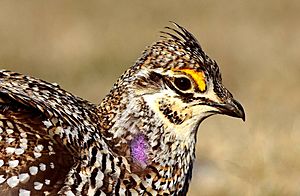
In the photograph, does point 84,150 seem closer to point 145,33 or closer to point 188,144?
point 188,144

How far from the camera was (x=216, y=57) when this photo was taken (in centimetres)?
1683

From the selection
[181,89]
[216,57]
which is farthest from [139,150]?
[216,57]

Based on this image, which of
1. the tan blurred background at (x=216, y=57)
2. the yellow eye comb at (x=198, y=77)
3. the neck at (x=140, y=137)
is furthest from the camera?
the tan blurred background at (x=216, y=57)

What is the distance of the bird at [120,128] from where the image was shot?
575cm

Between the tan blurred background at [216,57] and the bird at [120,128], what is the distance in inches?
78.3

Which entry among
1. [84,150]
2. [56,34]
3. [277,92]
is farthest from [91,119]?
[56,34]

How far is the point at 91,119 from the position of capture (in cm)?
633

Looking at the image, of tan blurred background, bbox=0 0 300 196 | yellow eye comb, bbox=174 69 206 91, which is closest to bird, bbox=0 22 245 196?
yellow eye comb, bbox=174 69 206 91

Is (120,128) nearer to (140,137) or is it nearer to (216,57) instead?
(140,137)

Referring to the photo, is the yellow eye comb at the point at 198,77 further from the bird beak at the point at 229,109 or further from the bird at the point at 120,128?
the bird beak at the point at 229,109

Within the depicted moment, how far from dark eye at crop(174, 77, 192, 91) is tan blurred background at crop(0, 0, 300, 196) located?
2.17 metres

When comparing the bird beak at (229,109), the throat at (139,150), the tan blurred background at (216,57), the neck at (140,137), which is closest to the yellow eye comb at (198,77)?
the bird beak at (229,109)

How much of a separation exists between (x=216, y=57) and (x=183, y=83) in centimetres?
1072

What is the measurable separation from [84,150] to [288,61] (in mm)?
9791
